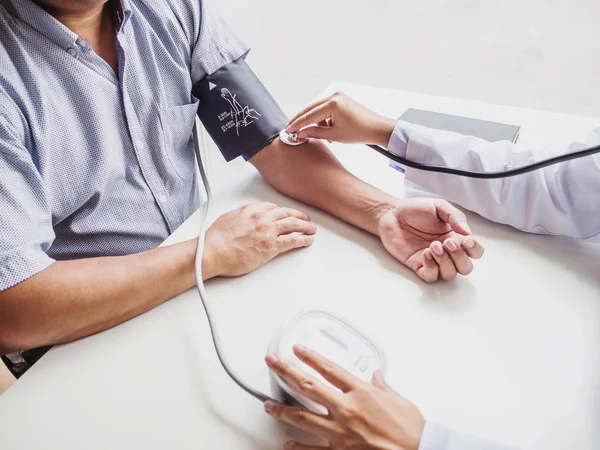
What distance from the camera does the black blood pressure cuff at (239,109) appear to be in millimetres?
940

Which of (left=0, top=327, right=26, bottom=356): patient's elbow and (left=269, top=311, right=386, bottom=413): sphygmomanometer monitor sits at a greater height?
(left=0, top=327, right=26, bottom=356): patient's elbow

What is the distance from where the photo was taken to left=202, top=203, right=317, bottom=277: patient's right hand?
29.1 inches

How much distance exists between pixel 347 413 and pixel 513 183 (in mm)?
493

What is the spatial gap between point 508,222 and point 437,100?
42cm

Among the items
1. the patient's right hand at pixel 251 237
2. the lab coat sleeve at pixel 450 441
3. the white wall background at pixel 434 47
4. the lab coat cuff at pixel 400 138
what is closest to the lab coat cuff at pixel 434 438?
the lab coat sleeve at pixel 450 441

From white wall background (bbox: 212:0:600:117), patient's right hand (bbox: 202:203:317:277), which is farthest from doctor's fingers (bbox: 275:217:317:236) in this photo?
white wall background (bbox: 212:0:600:117)

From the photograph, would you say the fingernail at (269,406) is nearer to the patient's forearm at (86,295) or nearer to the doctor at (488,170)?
the patient's forearm at (86,295)

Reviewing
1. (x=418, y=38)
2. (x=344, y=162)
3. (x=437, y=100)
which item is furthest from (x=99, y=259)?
(x=418, y=38)

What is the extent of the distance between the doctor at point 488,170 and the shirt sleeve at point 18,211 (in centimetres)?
47

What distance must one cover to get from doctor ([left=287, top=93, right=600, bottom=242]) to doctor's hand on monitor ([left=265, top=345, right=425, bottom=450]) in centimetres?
41

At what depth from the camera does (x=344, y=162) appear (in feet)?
3.22

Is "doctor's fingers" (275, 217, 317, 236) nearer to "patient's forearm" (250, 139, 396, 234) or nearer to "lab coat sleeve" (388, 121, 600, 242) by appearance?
"patient's forearm" (250, 139, 396, 234)

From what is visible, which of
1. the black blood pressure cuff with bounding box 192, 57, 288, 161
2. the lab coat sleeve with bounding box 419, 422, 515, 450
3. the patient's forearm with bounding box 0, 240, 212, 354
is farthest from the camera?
the black blood pressure cuff with bounding box 192, 57, 288, 161

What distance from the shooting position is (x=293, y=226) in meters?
0.80
